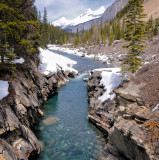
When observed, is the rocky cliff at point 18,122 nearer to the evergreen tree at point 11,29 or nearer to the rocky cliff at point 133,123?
the evergreen tree at point 11,29

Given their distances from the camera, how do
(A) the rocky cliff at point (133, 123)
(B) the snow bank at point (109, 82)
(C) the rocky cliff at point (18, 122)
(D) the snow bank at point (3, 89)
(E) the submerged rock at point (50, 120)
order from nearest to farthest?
(A) the rocky cliff at point (133, 123)
(C) the rocky cliff at point (18, 122)
(D) the snow bank at point (3, 89)
(E) the submerged rock at point (50, 120)
(B) the snow bank at point (109, 82)

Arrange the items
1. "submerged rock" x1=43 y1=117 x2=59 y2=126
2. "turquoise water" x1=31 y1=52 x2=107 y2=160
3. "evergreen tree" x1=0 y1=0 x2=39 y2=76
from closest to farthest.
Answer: "turquoise water" x1=31 y1=52 x2=107 y2=160 → "evergreen tree" x1=0 y1=0 x2=39 y2=76 → "submerged rock" x1=43 y1=117 x2=59 y2=126

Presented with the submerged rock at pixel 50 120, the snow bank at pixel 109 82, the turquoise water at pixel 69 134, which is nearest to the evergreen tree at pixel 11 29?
the submerged rock at pixel 50 120

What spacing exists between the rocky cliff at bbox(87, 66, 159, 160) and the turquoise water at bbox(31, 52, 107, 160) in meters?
1.60

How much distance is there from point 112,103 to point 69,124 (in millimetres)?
6866

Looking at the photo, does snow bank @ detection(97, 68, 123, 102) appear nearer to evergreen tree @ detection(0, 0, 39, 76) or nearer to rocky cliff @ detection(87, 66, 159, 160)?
rocky cliff @ detection(87, 66, 159, 160)

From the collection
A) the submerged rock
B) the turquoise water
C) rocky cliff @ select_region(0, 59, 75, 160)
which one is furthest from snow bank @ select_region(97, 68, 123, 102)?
rocky cliff @ select_region(0, 59, 75, 160)

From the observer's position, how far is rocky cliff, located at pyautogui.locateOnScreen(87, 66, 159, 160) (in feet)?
30.3

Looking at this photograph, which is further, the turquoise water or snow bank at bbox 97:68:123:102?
snow bank at bbox 97:68:123:102

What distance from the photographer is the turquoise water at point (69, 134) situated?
13.6 metres

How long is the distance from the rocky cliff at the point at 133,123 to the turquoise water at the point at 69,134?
62.8 inches

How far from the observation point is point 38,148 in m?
13.5

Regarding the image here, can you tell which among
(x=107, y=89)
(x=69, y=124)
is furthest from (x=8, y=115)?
(x=107, y=89)

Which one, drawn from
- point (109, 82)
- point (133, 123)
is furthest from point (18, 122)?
point (109, 82)
